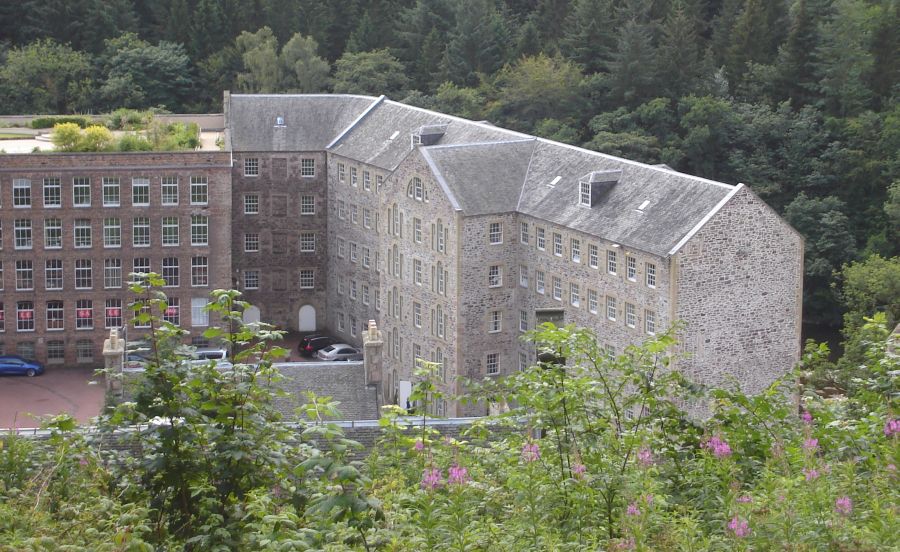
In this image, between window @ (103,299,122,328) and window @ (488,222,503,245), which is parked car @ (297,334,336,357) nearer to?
window @ (103,299,122,328)

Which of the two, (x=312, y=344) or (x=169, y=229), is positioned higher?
(x=169, y=229)

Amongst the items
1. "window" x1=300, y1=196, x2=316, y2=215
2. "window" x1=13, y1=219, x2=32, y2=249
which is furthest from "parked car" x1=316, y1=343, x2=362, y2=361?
"window" x1=13, y1=219, x2=32, y2=249

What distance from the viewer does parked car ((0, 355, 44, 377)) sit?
79.6 m

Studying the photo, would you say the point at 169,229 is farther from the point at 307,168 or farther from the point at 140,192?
the point at 307,168

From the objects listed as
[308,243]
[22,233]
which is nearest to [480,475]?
[22,233]

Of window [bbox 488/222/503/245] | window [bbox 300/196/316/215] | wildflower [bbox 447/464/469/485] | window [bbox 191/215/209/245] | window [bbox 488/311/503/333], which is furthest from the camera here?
window [bbox 300/196/316/215]

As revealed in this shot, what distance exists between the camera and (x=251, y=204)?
8738 cm

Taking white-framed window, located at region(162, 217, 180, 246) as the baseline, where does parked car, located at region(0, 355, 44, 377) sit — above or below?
below

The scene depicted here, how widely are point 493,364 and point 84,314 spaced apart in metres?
22.8

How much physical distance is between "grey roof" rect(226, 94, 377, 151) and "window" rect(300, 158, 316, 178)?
63 centimetres

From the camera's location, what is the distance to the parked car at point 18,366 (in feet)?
261

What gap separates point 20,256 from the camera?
81188mm

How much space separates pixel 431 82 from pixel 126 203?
3425 centimetres

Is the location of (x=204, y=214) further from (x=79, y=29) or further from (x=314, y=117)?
(x=79, y=29)
